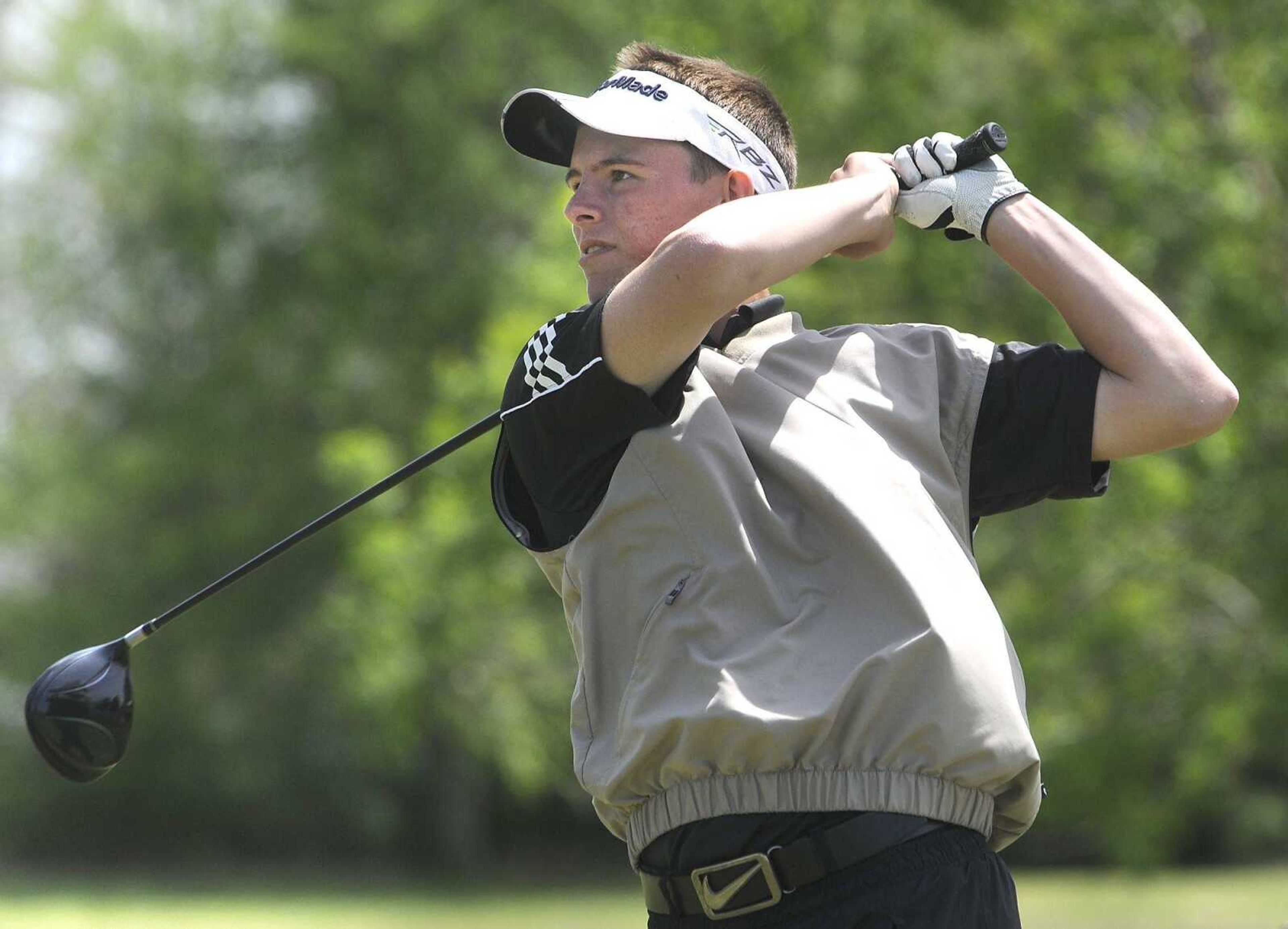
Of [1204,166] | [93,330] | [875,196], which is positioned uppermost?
[93,330]

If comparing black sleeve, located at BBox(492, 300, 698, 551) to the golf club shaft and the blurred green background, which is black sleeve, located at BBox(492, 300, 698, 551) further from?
the blurred green background

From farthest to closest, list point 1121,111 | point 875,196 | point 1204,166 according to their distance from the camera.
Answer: point 1121,111, point 1204,166, point 875,196

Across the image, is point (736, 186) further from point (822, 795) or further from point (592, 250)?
point (822, 795)

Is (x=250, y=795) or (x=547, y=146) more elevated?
(x=250, y=795)

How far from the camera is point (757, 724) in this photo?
2369 mm

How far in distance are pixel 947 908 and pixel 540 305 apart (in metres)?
15.9

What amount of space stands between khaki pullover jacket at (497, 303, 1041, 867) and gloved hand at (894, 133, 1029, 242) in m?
0.36

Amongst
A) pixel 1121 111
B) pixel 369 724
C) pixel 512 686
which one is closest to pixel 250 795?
pixel 369 724

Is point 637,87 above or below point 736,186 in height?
above

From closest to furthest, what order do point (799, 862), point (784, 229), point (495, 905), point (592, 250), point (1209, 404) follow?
point (799, 862)
point (784, 229)
point (1209, 404)
point (592, 250)
point (495, 905)

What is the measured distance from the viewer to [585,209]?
2865 millimetres

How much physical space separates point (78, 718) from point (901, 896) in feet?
5.11

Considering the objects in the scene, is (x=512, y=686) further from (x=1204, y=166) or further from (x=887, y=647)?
(x=887, y=647)

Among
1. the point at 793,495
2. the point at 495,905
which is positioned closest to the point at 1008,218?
the point at 793,495
